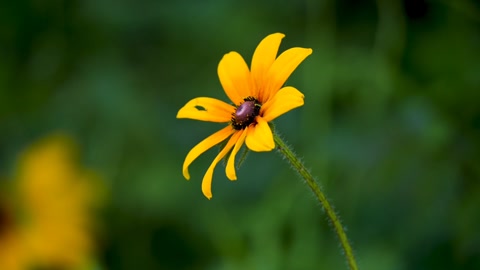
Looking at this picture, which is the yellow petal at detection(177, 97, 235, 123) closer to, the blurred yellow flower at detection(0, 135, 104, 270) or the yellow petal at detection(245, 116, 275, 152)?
the yellow petal at detection(245, 116, 275, 152)

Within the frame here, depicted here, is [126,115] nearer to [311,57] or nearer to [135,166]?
[135,166]

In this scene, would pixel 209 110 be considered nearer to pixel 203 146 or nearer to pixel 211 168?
pixel 203 146

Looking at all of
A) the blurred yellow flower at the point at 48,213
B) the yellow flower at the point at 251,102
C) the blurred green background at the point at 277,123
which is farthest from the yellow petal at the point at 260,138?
the blurred yellow flower at the point at 48,213

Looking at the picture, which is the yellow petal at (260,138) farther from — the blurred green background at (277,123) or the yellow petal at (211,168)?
the blurred green background at (277,123)

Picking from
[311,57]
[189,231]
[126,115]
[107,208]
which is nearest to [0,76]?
[126,115]

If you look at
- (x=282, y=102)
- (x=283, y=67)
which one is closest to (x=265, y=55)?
(x=283, y=67)

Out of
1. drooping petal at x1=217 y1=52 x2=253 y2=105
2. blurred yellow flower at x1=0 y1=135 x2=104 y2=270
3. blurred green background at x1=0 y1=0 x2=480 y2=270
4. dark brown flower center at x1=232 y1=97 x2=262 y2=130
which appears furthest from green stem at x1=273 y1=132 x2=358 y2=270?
blurred yellow flower at x1=0 y1=135 x2=104 y2=270
